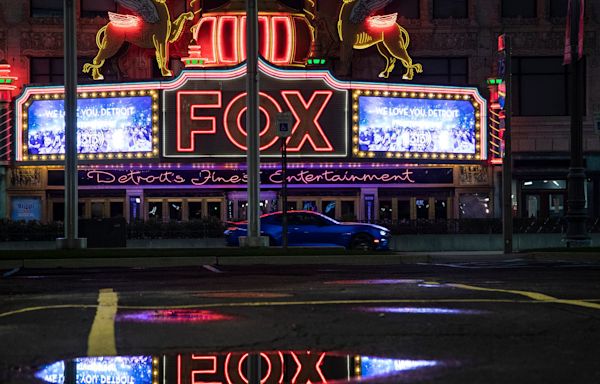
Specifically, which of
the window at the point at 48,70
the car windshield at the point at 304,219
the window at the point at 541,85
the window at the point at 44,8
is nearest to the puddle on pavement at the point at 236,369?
the car windshield at the point at 304,219

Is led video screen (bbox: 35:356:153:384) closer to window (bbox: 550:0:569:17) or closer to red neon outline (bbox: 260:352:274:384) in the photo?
red neon outline (bbox: 260:352:274:384)

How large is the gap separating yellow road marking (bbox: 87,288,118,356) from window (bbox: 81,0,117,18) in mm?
28135

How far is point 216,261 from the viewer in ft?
61.8

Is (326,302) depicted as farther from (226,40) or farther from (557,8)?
(557,8)

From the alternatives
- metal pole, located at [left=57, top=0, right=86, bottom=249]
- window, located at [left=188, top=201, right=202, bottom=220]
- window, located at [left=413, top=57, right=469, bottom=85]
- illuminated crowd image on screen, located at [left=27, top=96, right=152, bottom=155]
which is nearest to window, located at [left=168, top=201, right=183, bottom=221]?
window, located at [left=188, top=201, right=202, bottom=220]

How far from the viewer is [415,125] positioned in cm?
3173

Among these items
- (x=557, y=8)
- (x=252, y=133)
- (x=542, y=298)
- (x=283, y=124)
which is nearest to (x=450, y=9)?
(x=557, y=8)

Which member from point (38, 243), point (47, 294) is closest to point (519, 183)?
point (38, 243)

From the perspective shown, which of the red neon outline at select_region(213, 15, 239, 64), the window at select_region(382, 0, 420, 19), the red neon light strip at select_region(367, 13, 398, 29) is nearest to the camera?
the red neon outline at select_region(213, 15, 239, 64)

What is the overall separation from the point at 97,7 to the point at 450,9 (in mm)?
16285

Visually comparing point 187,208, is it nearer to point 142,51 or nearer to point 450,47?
point 142,51

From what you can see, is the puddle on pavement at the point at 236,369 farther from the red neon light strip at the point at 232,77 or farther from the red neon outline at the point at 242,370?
the red neon light strip at the point at 232,77

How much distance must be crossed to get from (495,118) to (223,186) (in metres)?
11.8

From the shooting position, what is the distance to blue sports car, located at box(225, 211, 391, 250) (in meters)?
23.7
